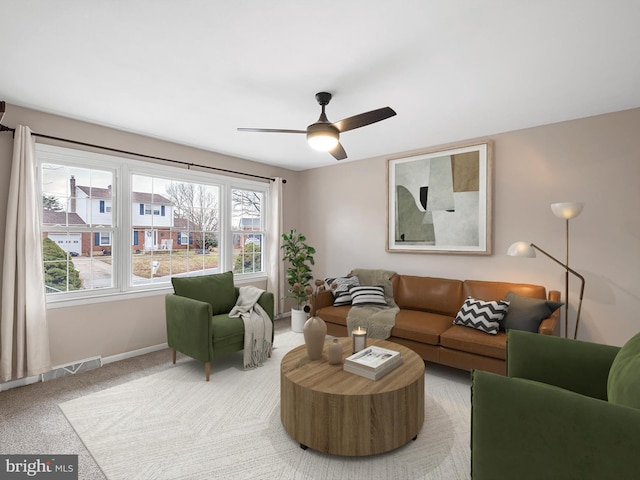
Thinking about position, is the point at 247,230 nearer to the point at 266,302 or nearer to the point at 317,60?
the point at 266,302

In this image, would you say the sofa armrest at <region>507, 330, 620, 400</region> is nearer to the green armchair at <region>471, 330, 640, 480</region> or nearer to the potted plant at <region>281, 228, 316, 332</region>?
the green armchair at <region>471, 330, 640, 480</region>

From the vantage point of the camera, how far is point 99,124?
3.46 meters

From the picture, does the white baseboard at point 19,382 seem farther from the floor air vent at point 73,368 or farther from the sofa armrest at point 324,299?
the sofa armrest at point 324,299

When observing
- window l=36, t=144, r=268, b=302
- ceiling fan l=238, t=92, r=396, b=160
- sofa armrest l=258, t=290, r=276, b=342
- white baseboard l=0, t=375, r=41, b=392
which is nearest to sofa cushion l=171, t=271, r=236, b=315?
sofa armrest l=258, t=290, r=276, b=342

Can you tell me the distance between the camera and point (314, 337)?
7.96ft

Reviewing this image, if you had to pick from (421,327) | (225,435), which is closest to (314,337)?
(225,435)

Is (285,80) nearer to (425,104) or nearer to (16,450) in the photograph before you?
(425,104)

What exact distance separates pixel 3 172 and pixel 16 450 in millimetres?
2345

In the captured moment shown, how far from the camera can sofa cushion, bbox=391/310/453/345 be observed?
10.3 feet

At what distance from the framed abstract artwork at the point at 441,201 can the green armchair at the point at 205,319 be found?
6.82ft

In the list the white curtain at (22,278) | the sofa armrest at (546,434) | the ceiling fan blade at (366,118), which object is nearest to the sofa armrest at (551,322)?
the sofa armrest at (546,434)

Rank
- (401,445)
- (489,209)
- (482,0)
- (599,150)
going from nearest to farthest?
1. (482,0)
2. (401,445)
3. (599,150)
4. (489,209)

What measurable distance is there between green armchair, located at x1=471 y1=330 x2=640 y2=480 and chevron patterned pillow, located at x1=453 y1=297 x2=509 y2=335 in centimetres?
156

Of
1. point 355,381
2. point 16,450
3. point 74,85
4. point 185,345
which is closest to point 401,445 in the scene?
point 355,381
